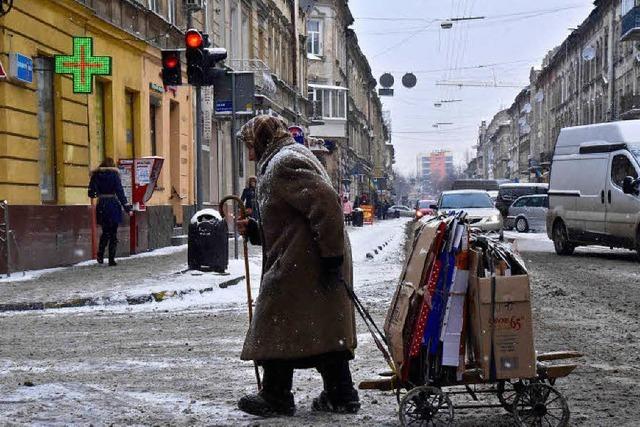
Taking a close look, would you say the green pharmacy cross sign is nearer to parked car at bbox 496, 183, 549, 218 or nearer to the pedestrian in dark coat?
the pedestrian in dark coat

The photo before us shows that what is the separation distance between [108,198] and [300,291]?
11184mm

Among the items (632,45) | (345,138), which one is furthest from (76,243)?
(345,138)

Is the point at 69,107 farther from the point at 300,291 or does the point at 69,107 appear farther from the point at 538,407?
the point at 538,407

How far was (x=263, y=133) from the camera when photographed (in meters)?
5.58

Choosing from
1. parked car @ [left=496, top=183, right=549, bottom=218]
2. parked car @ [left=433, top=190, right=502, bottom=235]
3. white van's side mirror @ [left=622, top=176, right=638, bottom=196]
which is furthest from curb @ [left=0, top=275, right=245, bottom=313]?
parked car @ [left=496, top=183, right=549, bottom=218]

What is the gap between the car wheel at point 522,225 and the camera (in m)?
36.3

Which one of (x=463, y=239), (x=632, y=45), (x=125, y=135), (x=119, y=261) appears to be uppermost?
(x=632, y=45)

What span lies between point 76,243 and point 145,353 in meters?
9.42

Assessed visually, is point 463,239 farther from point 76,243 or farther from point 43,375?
point 76,243

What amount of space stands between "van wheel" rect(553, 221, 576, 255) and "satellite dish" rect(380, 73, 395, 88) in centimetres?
4780

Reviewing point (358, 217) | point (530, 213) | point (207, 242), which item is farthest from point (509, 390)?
point (358, 217)

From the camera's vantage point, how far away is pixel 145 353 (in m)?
7.69

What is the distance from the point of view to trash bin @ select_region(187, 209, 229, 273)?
13961mm

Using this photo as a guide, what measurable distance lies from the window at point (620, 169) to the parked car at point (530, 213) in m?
18.4
